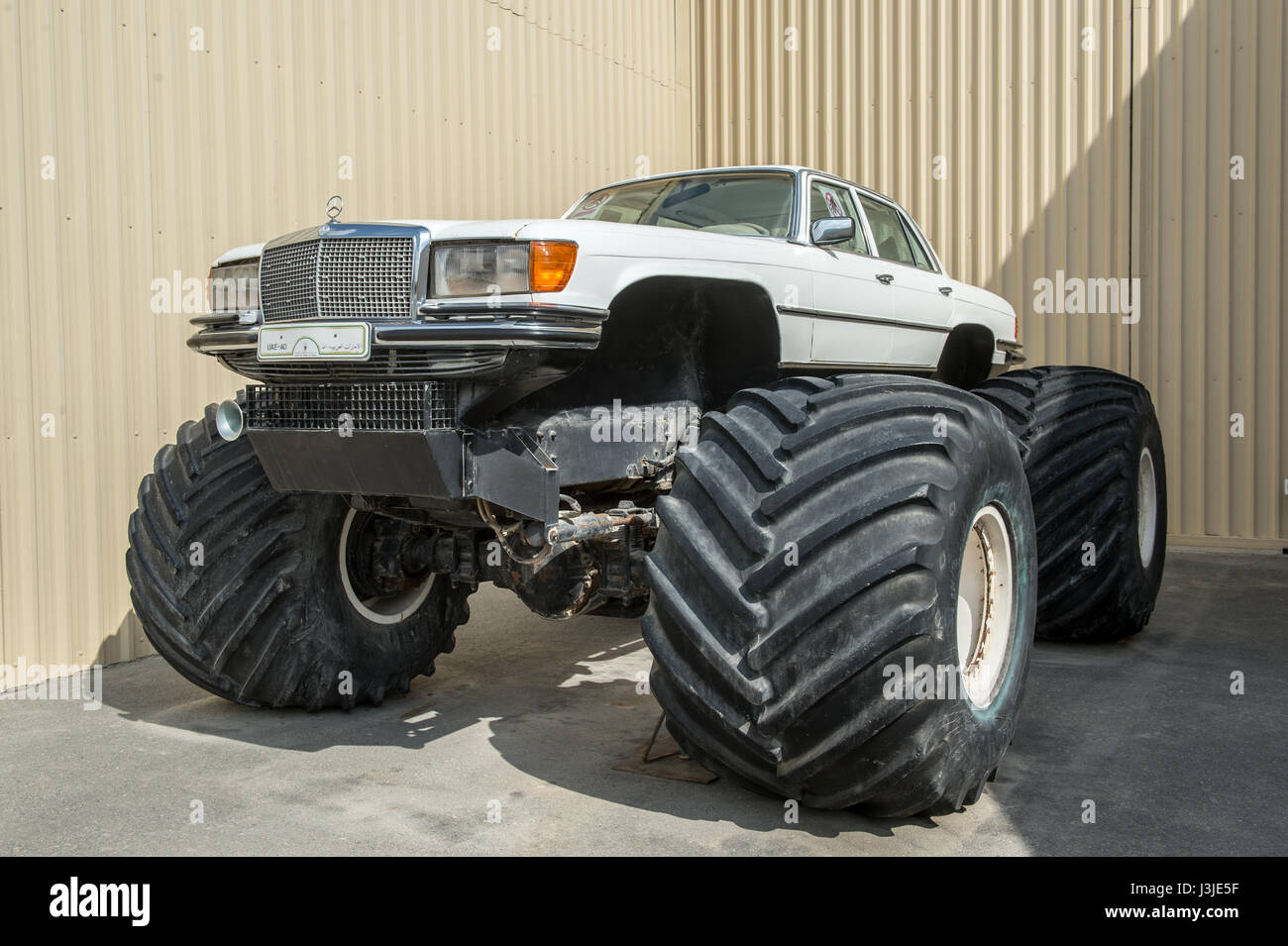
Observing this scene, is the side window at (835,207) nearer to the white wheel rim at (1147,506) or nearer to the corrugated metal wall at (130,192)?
the white wheel rim at (1147,506)

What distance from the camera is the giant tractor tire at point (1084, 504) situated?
19.2ft

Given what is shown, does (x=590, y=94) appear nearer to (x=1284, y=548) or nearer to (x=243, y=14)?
(x=243, y=14)

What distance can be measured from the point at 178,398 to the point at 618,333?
10.3 feet

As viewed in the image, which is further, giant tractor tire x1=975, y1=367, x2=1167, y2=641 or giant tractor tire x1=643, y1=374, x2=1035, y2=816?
giant tractor tire x1=975, y1=367, x2=1167, y2=641

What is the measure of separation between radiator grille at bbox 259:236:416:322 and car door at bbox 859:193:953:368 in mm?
2300

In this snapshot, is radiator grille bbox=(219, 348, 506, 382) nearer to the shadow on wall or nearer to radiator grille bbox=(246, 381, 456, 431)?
radiator grille bbox=(246, 381, 456, 431)

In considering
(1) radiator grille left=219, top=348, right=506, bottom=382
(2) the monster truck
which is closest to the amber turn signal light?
(2) the monster truck

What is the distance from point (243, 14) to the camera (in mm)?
6379

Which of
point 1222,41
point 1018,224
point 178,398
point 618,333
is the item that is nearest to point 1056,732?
point 618,333

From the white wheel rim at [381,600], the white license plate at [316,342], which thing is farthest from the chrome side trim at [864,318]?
the white wheel rim at [381,600]

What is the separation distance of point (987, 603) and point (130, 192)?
4.64m

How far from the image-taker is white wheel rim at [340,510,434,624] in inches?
183

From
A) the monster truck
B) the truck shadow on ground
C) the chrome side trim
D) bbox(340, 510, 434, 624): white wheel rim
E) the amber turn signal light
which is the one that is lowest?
the truck shadow on ground

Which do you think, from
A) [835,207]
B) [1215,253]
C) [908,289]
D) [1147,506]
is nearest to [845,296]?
[835,207]
